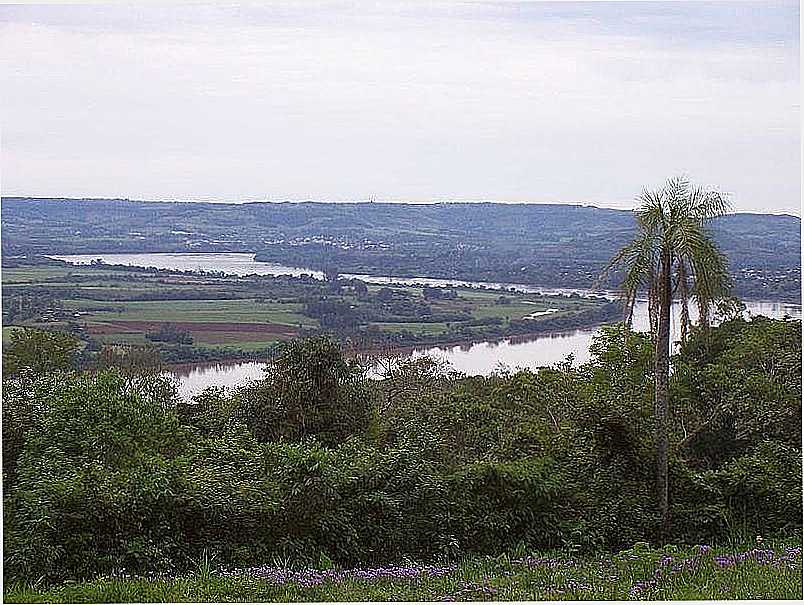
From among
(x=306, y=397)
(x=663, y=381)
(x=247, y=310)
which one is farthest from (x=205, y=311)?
(x=663, y=381)

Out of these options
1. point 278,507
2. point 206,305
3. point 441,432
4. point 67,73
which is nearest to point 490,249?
point 441,432

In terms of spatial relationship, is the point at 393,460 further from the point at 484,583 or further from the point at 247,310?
the point at 247,310

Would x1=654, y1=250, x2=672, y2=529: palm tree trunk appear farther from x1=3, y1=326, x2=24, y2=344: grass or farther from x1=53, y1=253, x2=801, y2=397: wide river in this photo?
x1=3, y1=326, x2=24, y2=344: grass

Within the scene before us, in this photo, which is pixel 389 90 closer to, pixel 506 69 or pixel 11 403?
pixel 506 69

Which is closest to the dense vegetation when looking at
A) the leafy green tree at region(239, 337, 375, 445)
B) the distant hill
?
the leafy green tree at region(239, 337, 375, 445)

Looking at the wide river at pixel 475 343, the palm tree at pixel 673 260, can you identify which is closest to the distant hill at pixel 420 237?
the wide river at pixel 475 343

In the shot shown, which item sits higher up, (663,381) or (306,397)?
(663,381)
